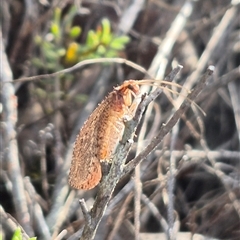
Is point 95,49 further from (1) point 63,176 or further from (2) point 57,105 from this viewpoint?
(1) point 63,176

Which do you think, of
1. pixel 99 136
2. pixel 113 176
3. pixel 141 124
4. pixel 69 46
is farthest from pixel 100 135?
A: pixel 69 46

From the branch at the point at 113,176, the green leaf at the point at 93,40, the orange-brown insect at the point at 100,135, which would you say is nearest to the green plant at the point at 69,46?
the green leaf at the point at 93,40

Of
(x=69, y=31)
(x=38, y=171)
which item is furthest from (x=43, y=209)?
(x=69, y=31)

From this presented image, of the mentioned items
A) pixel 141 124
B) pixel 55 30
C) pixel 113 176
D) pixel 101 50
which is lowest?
pixel 141 124

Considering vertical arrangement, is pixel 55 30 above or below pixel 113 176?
above

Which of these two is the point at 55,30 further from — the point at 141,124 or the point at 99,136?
the point at 99,136

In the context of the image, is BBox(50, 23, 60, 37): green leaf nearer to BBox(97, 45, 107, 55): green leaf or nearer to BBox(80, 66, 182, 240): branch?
Answer: BBox(97, 45, 107, 55): green leaf

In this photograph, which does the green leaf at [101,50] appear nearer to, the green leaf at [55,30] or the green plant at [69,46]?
the green plant at [69,46]

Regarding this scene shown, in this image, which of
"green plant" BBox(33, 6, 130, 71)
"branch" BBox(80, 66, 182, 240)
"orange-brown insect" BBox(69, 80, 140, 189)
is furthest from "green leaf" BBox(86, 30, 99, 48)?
"branch" BBox(80, 66, 182, 240)

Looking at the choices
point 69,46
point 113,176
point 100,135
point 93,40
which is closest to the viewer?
point 113,176
